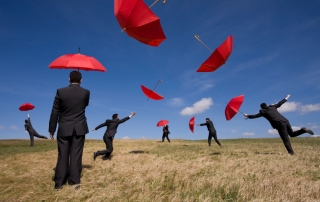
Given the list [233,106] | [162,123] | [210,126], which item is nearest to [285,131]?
[233,106]

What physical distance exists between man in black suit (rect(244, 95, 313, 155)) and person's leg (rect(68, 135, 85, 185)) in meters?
9.70

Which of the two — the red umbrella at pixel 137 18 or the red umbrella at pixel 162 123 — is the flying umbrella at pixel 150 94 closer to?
the red umbrella at pixel 137 18

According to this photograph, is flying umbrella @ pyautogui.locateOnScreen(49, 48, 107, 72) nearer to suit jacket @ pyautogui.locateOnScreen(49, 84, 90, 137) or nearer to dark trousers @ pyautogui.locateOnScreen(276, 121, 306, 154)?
suit jacket @ pyautogui.locateOnScreen(49, 84, 90, 137)

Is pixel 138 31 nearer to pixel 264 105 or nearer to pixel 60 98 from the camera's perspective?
pixel 60 98

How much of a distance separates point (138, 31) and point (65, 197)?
19.5ft

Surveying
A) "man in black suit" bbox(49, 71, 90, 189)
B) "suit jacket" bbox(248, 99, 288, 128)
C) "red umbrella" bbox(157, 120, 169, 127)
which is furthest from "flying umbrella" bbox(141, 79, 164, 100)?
"red umbrella" bbox(157, 120, 169, 127)

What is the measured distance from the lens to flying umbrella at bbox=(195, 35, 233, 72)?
10555mm

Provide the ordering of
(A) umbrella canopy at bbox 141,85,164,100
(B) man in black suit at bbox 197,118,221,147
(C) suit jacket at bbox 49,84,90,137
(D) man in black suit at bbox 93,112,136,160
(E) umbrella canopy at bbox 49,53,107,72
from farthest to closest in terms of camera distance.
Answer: (B) man in black suit at bbox 197,118,221,147, (A) umbrella canopy at bbox 141,85,164,100, (D) man in black suit at bbox 93,112,136,160, (E) umbrella canopy at bbox 49,53,107,72, (C) suit jacket at bbox 49,84,90,137

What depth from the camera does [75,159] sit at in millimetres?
6203

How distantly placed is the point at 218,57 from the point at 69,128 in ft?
24.5

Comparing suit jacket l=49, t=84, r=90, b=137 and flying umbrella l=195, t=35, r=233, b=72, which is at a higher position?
flying umbrella l=195, t=35, r=233, b=72

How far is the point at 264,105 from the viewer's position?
12.3 metres

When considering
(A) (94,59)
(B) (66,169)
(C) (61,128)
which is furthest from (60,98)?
(A) (94,59)

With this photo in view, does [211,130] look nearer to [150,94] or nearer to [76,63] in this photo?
[150,94]
